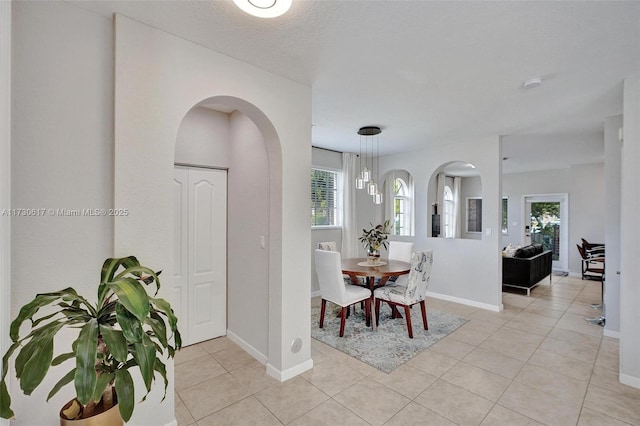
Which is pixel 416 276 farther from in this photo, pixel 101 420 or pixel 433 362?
pixel 101 420

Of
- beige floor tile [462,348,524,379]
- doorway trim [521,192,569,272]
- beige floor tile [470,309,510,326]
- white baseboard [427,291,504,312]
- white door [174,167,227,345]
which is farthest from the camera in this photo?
doorway trim [521,192,569,272]

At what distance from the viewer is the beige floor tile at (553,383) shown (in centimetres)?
240

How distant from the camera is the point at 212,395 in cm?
238

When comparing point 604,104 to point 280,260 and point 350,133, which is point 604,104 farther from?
point 280,260

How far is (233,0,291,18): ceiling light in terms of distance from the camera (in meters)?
1.53

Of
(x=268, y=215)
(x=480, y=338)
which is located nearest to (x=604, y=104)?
(x=480, y=338)

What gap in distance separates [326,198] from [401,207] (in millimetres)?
2554

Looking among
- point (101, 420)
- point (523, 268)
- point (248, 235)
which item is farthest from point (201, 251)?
point (523, 268)

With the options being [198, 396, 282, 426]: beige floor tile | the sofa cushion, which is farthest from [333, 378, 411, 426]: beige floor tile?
the sofa cushion

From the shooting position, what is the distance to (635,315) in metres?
2.54

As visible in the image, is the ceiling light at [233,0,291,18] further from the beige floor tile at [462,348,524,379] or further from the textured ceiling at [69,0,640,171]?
the beige floor tile at [462,348,524,379]

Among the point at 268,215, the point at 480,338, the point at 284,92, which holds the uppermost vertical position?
the point at 284,92

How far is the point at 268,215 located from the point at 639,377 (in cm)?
347

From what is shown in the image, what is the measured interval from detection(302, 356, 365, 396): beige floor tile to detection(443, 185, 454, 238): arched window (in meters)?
7.39
